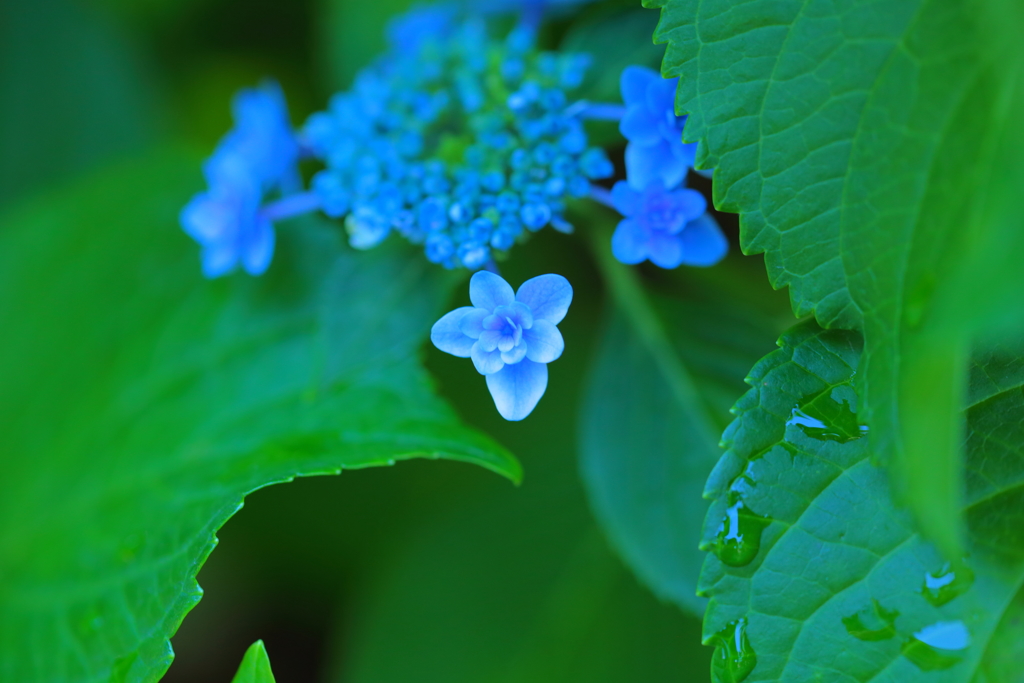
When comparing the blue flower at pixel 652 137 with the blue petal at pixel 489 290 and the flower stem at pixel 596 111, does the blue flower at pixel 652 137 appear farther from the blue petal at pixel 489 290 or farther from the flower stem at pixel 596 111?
the blue petal at pixel 489 290

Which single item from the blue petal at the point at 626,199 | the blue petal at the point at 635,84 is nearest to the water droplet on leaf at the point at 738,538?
the blue petal at the point at 626,199

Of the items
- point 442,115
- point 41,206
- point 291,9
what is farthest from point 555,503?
point 291,9

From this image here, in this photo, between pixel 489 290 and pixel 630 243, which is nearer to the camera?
pixel 489 290

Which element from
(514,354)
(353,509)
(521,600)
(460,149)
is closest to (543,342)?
(514,354)

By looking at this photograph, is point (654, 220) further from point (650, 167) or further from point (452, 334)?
point (452, 334)

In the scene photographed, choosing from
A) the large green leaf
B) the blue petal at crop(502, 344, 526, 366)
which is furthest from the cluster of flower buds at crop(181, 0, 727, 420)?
the large green leaf

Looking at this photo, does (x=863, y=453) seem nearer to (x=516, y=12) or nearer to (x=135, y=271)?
(x=516, y=12)

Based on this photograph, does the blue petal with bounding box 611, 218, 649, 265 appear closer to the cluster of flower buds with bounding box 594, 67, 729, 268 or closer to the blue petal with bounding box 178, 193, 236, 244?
the cluster of flower buds with bounding box 594, 67, 729, 268
